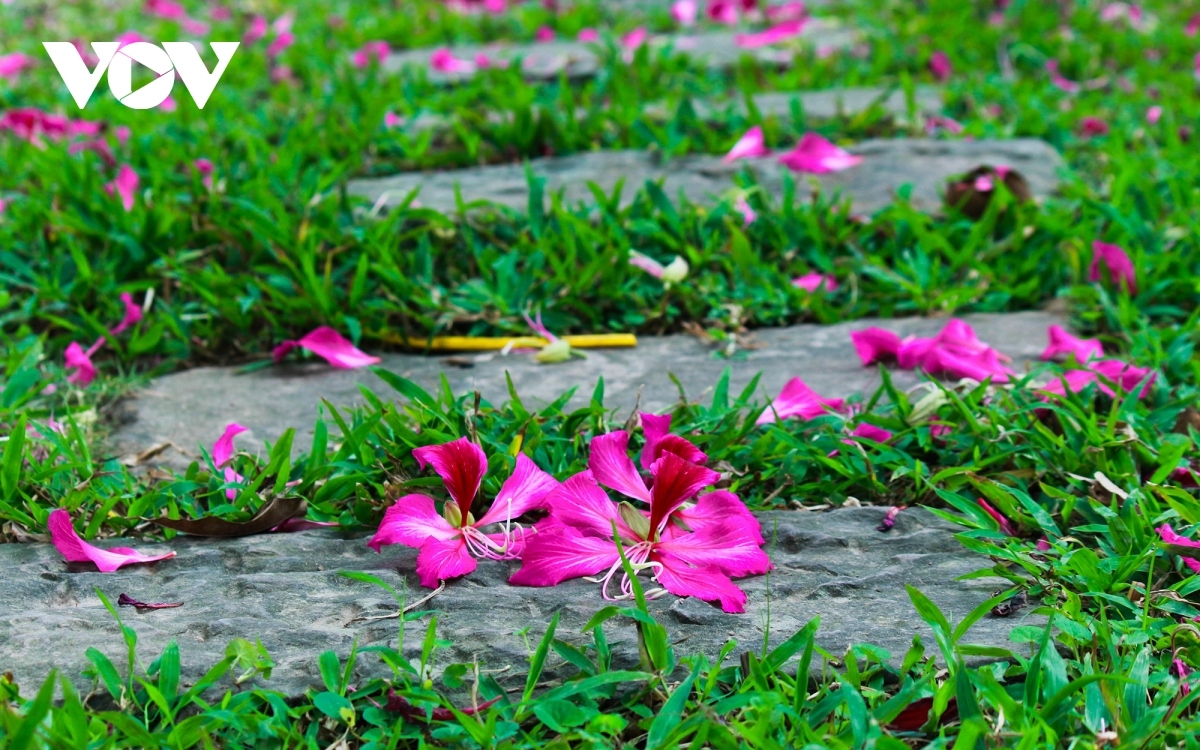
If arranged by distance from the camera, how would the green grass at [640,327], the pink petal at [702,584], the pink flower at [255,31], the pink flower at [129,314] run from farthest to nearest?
the pink flower at [255,31], the pink flower at [129,314], the pink petal at [702,584], the green grass at [640,327]

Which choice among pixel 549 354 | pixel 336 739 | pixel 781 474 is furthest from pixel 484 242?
pixel 336 739

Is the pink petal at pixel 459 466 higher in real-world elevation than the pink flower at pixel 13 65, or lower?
lower

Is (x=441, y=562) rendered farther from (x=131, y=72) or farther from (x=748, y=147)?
(x=131, y=72)

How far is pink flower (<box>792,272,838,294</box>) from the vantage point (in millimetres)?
2016

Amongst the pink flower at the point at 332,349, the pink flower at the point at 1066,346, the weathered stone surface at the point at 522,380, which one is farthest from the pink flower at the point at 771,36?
the pink flower at the point at 332,349

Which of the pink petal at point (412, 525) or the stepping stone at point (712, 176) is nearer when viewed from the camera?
the pink petal at point (412, 525)

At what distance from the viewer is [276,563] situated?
1.25 metres

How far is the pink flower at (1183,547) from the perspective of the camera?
1.20 m

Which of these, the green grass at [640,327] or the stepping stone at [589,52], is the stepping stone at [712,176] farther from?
the stepping stone at [589,52]

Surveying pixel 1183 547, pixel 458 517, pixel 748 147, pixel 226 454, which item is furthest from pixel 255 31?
pixel 1183 547

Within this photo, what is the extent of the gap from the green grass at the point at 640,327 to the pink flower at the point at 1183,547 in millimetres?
12

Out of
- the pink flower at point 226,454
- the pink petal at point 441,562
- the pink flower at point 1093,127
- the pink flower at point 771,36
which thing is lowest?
the pink petal at point 441,562

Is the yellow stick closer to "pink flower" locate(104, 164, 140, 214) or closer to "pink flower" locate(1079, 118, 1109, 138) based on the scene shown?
"pink flower" locate(104, 164, 140, 214)

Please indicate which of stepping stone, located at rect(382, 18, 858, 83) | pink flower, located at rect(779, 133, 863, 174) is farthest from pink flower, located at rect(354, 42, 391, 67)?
pink flower, located at rect(779, 133, 863, 174)
